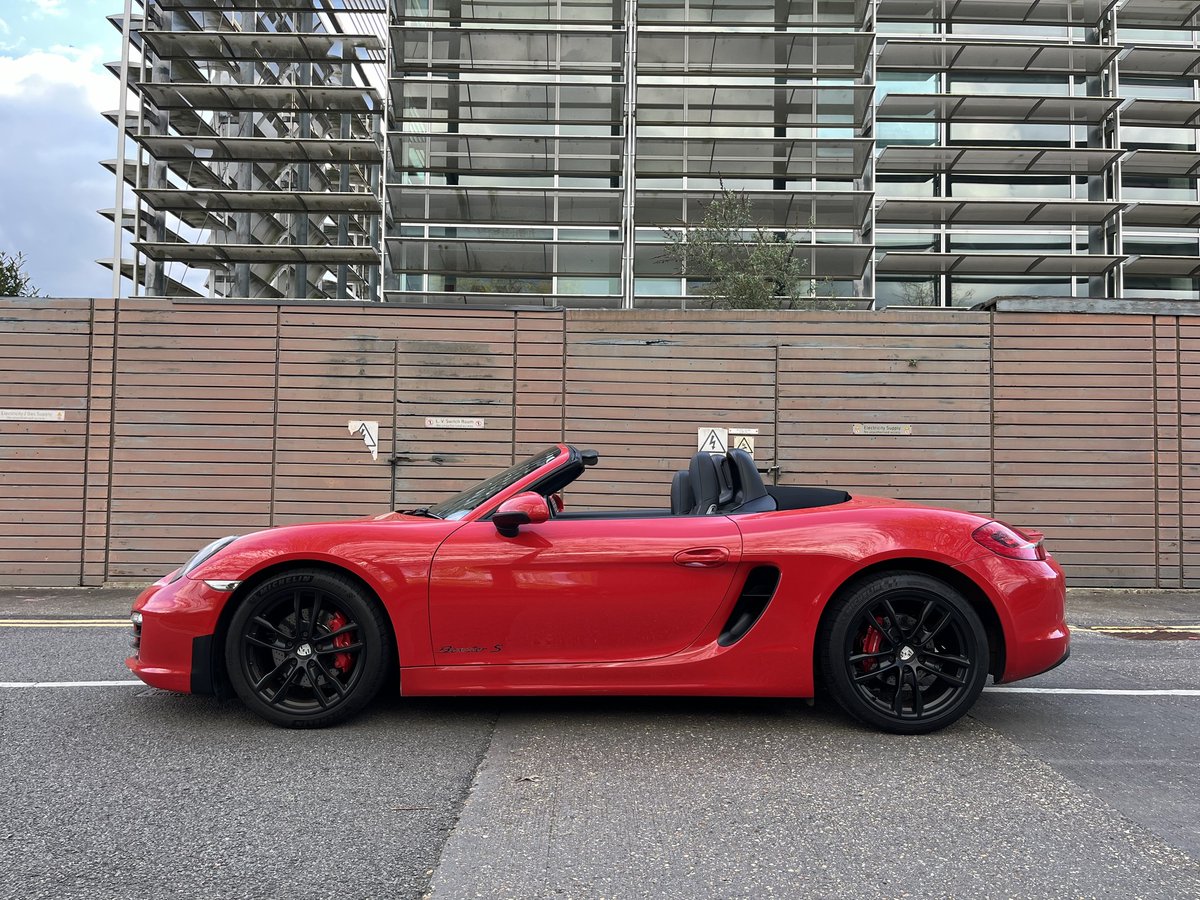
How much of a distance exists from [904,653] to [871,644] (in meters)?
0.14

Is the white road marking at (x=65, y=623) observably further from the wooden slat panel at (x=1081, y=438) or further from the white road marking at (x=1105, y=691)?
the wooden slat panel at (x=1081, y=438)

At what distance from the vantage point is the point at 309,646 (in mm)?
3580

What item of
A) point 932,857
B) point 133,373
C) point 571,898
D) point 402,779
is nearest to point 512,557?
point 402,779

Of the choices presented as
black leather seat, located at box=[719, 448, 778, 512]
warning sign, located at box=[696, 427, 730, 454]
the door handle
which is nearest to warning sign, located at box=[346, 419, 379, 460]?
warning sign, located at box=[696, 427, 730, 454]

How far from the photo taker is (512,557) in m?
3.54

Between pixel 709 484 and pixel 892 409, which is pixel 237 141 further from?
pixel 709 484

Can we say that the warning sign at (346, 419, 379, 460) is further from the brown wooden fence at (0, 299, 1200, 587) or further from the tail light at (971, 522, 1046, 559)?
the tail light at (971, 522, 1046, 559)

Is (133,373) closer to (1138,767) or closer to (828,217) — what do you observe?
(1138,767)

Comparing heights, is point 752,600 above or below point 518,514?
below

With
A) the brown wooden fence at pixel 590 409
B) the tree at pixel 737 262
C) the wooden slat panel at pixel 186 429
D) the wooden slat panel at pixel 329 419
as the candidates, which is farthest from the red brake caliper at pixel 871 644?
the tree at pixel 737 262

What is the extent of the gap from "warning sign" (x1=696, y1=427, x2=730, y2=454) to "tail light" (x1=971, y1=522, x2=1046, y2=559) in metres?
5.19

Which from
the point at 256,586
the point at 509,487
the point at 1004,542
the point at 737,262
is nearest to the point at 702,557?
the point at 509,487

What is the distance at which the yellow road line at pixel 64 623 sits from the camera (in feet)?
20.6

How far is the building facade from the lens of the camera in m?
17.3
